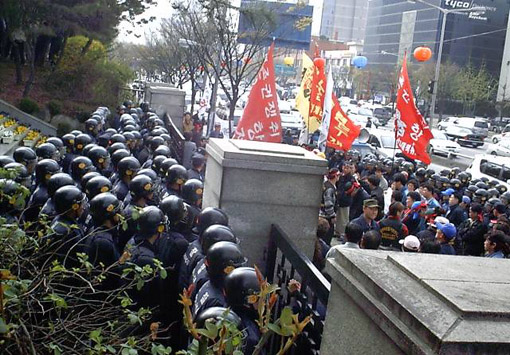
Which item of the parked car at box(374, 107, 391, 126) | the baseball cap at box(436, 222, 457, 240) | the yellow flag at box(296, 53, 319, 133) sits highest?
the yellow flag at box(296, 53, 319, 133)

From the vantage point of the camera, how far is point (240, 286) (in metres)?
4.10

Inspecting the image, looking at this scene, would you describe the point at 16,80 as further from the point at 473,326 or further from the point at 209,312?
the point at 473,326

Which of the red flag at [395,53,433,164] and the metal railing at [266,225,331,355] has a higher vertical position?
the red flag at [395,53,433,164]

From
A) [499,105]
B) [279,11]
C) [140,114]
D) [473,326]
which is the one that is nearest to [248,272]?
[473,326]

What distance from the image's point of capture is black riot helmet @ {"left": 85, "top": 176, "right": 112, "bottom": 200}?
22.4 feet

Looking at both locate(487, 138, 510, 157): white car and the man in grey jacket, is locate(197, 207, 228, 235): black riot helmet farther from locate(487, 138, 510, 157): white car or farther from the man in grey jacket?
locate(487, 138, 510, 157): white car

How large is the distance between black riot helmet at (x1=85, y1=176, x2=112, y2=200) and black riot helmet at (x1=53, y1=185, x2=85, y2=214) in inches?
27.0

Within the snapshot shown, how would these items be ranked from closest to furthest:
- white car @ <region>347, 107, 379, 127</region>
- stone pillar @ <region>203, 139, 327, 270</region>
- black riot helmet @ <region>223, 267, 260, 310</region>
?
black riot helmet @ <region>223, 267, 260, 310</region>, stone pillar @ <region>203, 139, 327, 270</region>, white car @ <region>347, 107, 379, 127</region>

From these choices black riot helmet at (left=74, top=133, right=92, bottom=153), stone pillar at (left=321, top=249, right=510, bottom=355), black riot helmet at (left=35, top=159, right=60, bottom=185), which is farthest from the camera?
black riot helmet at (left=74, top=133, right=92, bottom=153)

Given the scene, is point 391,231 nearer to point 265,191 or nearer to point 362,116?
point 265,191

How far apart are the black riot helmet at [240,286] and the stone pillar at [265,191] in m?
1.27

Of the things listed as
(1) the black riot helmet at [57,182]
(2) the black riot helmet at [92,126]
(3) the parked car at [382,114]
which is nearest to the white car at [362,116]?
(3) the parked car at [382,114]

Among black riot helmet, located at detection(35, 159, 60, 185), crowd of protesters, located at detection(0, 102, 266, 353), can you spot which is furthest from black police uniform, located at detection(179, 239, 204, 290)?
black riot helmet, located at detection(35, 159, 60, 185)

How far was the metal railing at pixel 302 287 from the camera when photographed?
12.6ft
